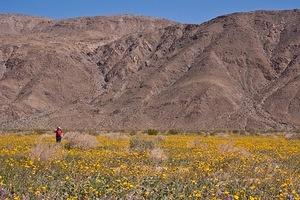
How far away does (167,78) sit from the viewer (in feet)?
257

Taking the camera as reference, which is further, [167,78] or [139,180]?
[167,78]

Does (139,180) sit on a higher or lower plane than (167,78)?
lower

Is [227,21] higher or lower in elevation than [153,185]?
higher

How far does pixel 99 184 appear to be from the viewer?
32.2 ft

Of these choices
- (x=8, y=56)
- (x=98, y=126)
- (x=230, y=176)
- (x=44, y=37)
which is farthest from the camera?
(x=44, y=37)

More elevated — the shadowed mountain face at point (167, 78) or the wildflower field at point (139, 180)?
the shadowed mountain face at point (167, 78)

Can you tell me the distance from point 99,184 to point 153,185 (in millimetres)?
987

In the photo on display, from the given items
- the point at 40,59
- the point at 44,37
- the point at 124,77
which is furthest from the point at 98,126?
the point at 44,37

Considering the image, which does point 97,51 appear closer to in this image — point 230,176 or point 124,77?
point 124,77

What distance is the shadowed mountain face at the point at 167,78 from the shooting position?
68312 millimetres

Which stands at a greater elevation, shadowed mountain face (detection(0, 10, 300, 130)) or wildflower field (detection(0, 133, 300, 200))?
shadowed mountain face (detection(0, 10, 300, 130))

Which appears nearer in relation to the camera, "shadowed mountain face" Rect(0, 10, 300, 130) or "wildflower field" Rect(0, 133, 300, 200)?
"wildflower field" Rect(0, 133, 300, 200)

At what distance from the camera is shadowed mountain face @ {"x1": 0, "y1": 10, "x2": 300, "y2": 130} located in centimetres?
6831

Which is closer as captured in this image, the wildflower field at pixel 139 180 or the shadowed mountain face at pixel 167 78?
the wildflower field at pixel 139 180
